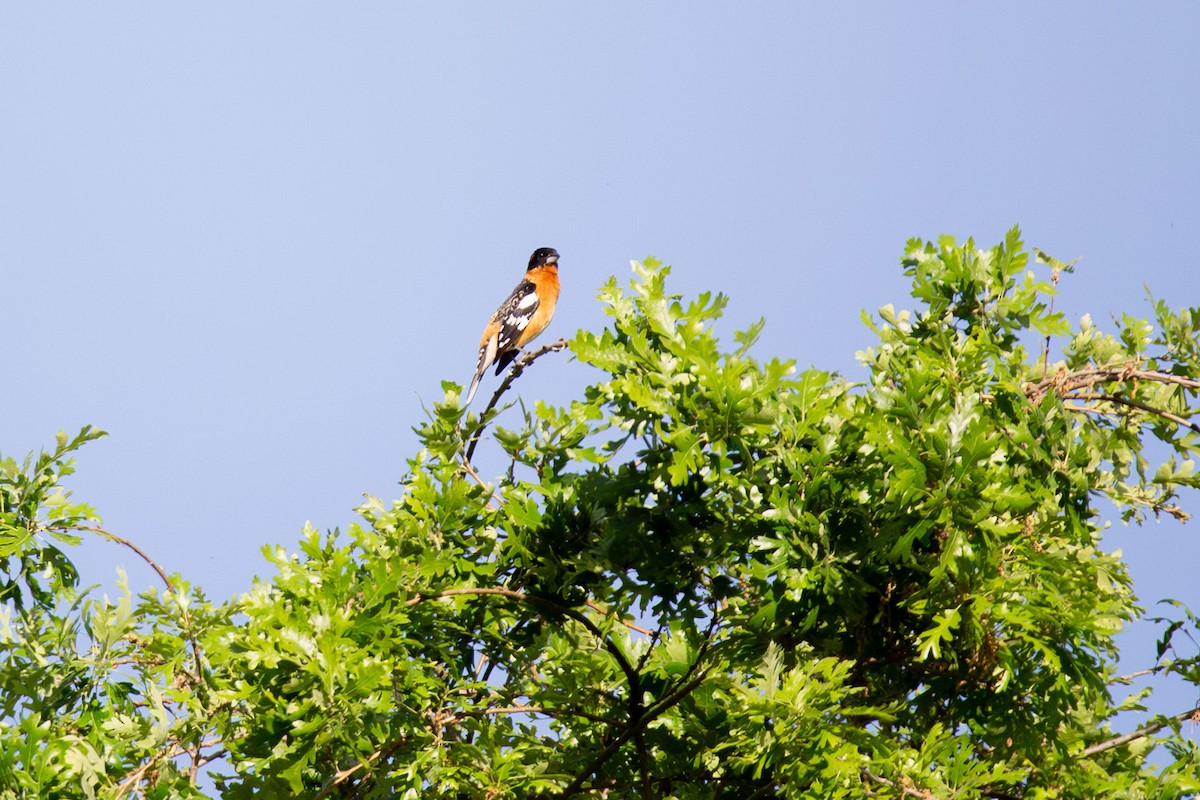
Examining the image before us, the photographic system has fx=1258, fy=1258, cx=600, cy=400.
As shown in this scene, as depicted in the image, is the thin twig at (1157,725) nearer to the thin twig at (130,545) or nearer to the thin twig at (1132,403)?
the thin twig at (1132,403)

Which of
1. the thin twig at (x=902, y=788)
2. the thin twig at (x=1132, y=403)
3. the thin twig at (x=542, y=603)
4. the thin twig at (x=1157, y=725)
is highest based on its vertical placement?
the thin twig at (x=1132, y=403)

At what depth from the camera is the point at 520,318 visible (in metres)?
13.6

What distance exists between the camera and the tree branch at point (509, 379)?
673 centimetres

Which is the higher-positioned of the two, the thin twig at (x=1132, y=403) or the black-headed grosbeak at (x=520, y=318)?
the black-headed grosbeak at (x=520, y=318)

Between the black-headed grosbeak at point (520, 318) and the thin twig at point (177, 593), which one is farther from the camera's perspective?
the black-headed grosbeak at point (520, 318)

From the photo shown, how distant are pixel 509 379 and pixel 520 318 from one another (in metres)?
4.79

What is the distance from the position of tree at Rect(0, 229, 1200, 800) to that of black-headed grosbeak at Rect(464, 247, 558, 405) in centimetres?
643

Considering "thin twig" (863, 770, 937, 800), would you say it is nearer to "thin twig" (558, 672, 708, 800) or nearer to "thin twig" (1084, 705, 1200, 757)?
"thin twig" (558, 672, 708, 800)

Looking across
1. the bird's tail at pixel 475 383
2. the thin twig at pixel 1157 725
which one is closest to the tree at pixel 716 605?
the thin twig at pixel 1157 725

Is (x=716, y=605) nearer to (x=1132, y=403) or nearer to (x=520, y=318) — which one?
(x=1132, y=403)

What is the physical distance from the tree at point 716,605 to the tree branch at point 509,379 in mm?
40

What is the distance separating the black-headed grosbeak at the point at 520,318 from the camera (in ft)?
43.7

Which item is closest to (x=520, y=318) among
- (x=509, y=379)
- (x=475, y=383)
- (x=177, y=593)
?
(x=475, y=383)

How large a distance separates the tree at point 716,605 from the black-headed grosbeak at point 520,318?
6.43 meters
